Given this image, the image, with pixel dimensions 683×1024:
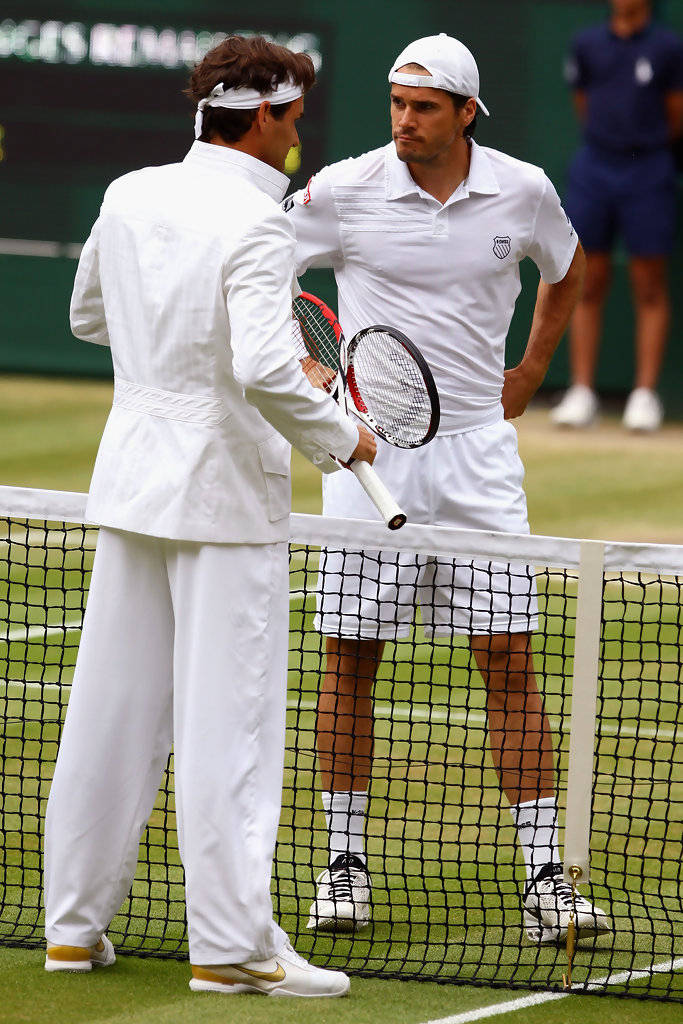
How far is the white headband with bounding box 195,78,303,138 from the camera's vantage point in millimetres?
3969

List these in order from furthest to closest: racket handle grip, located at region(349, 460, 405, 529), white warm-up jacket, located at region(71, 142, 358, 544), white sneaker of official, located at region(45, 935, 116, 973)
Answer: white sneaker of official, located at region(45, 935, 116, 973) → racket handle grip, located at region(349, 460, 405, 529) → white warm-up jacket, located at region(71, 142, 358, 544)

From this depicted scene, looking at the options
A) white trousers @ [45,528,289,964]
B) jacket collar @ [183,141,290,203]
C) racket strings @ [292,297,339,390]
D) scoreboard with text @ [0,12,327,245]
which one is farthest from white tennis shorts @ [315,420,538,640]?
scoreboard with text @ [0,12,327,245]

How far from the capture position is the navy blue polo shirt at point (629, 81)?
13133 mm

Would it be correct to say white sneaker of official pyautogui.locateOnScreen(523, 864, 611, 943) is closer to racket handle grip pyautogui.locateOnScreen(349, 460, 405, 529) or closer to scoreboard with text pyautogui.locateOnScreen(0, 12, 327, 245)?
racket handle grip pyautogui.locateOnScreen(349, 460, 405, 529)

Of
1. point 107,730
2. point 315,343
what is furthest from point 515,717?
point 107,730

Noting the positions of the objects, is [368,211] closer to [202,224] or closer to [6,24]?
[202,224]

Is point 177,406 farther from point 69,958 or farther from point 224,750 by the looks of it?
point 69,958

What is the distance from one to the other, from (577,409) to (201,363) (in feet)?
31.8

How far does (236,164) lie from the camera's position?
4.00 m

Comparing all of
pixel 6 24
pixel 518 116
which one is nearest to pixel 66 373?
pixel 6 24

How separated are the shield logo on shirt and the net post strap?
0.96 metres

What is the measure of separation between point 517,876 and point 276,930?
4.06 ft

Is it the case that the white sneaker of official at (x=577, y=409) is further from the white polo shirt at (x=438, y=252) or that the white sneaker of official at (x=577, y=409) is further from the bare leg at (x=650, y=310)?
the white polo shirt at (x=438, y=252)

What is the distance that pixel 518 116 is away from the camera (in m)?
14.1
